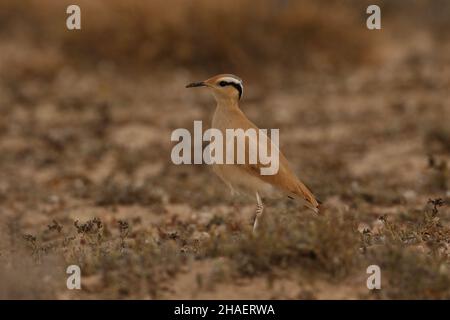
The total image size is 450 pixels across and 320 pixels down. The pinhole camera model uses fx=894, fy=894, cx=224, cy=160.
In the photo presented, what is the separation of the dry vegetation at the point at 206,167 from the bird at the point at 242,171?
18cm

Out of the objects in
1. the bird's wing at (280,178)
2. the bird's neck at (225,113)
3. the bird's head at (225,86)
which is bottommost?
the bird's wing at (280,178)

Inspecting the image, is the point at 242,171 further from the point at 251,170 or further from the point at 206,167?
the point at 206,167

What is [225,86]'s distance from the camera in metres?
6.28

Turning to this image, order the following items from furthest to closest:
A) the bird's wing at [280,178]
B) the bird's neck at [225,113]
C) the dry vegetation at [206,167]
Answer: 1. the bird's neck at [225,113]
2. the bird's wing at [280,178]
3. the dry vegetation at [206,167]

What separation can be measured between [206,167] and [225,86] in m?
3.97

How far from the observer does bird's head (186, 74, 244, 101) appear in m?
6.26

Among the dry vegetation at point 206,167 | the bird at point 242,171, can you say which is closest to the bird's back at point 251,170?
the bird at point 242,171

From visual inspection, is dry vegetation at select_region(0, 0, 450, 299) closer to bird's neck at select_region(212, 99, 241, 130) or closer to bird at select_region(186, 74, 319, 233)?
bird at select_region(186, 74, 319, 233)

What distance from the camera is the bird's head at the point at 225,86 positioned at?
626 cm

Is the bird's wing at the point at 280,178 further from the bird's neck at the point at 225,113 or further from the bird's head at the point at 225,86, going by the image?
the bird's head at the point at 225,86

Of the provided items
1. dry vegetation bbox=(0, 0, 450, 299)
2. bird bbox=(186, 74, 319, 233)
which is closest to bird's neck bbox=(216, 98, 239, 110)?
bird bbox=(186, 74, 319, 233)

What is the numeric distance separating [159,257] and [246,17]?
9.99 metres

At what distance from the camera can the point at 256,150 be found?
604cm

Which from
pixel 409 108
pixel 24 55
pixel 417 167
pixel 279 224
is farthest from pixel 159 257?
pixel 24 55
